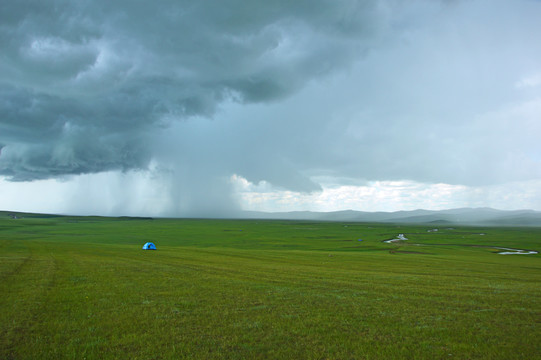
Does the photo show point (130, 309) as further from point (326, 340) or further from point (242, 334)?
point (326, 340)

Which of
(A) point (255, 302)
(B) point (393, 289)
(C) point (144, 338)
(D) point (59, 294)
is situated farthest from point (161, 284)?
(B) point (393, 289)

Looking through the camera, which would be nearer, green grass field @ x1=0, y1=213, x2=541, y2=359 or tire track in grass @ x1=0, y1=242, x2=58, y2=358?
green grass field @ x1=0, y1=213, x2=541, y2=359

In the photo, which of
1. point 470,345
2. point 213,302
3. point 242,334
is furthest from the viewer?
point 213,302

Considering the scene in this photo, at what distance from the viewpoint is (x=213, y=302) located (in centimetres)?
1625

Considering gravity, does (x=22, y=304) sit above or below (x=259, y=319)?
above

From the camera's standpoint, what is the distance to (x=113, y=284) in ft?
66.7

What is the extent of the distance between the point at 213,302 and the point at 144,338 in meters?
5.42

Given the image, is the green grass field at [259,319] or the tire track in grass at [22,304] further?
the tire track in grass at [22,304]

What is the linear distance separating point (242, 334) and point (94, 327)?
6060 mm

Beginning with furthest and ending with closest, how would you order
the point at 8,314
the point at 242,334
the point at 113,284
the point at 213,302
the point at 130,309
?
1. the point at 113,284
2. the point at 213,302
3. the point at 130,309
4. the point at 8,314
5. the point at 242,334

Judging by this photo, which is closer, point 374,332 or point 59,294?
point 374,332

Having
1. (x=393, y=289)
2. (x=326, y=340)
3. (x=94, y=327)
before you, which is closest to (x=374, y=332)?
(x=326, y=340)

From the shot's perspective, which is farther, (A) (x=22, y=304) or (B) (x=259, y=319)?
(A) (x=22, y=304)

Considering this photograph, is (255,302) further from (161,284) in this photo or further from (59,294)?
(59,294)
